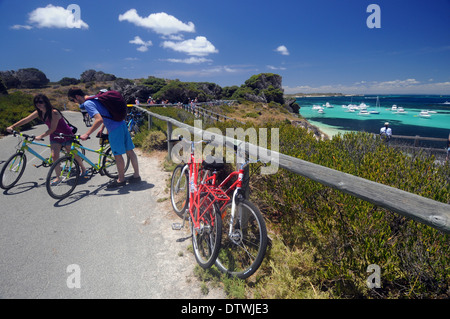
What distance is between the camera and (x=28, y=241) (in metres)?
3.19

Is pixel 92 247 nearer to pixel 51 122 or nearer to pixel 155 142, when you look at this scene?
pixel 51 122

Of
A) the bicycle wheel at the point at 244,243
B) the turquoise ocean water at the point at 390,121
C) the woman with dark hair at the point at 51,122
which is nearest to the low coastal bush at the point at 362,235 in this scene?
the bicycle wheel at the point at 244,243

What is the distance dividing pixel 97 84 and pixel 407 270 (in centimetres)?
7192

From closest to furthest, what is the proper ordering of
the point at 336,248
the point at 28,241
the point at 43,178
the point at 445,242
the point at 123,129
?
the point at 445,242, the point at 336,248, the point at 28,241, the point at 123,129, the point at 43,178

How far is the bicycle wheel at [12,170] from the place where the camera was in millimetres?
4660

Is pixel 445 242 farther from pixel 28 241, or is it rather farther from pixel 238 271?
pixel 28 241

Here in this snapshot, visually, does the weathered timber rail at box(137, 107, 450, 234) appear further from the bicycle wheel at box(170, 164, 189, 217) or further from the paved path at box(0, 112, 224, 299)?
the bicycle wheel at box(170, 164, 189, 217)

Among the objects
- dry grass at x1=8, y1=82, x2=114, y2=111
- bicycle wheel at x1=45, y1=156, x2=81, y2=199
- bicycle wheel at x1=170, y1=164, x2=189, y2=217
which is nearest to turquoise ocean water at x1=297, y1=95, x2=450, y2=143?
→ bicycle wheel at x1=170, y1=164, x2=189, y2=217

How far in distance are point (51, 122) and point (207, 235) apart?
13.6ft

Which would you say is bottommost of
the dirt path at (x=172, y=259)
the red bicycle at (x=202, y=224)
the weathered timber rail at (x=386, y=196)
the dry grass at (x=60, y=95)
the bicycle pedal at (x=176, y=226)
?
the dirt path at (x=172, y=259)

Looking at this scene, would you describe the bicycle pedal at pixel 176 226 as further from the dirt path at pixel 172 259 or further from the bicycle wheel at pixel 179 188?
the bicycle wheel at pixel 179 188

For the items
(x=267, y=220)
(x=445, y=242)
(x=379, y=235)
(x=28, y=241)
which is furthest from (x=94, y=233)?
(x=445, y=242)

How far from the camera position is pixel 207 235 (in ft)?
9.31

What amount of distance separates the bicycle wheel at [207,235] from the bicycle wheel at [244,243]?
16cm
